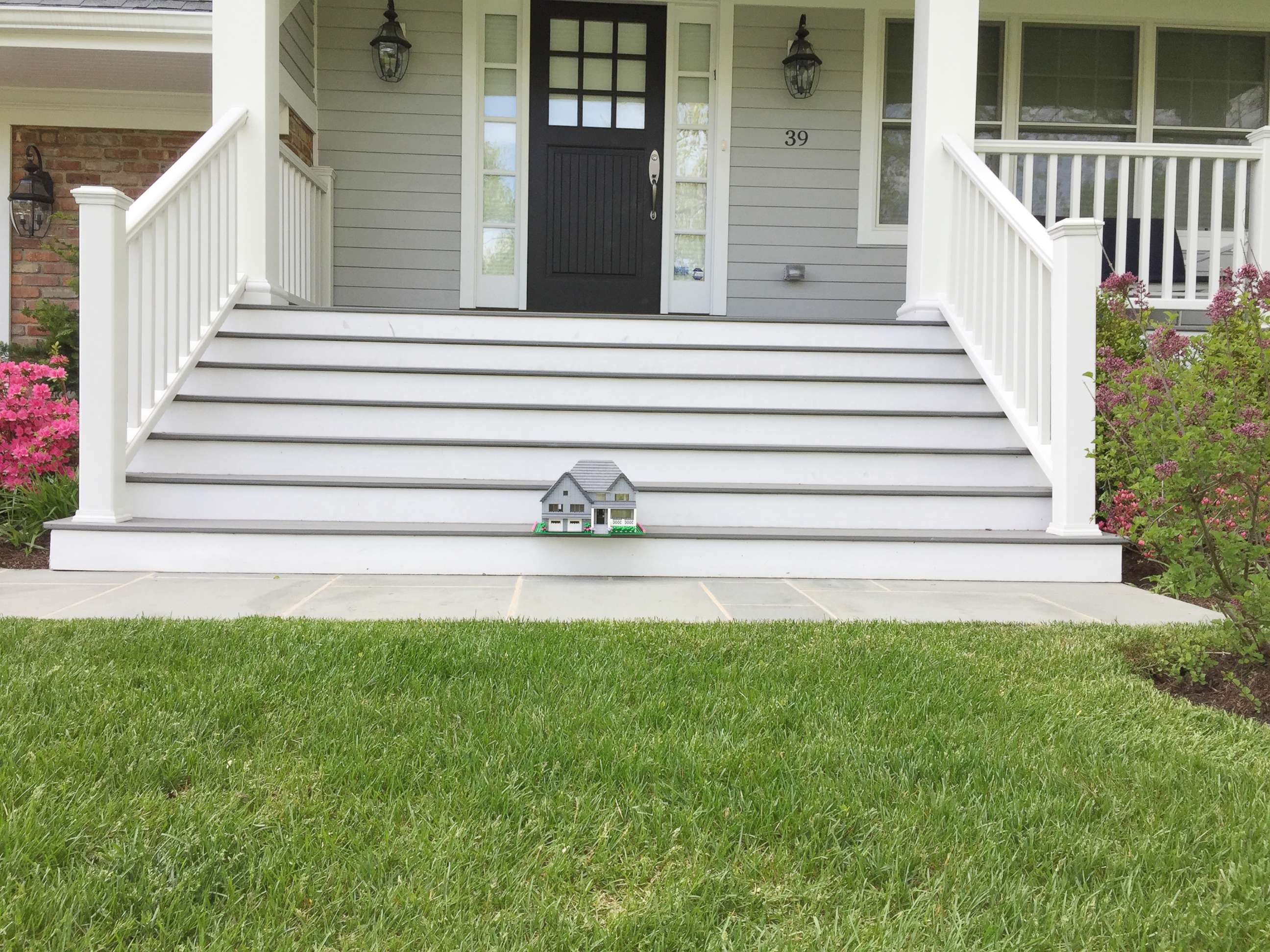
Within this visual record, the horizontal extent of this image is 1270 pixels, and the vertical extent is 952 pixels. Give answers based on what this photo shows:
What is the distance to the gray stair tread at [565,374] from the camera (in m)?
3.81

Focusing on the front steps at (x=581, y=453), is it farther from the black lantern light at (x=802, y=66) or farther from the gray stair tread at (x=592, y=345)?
the black lantern light at (x=802, y=66)

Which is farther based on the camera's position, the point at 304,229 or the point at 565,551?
the point at 304,229

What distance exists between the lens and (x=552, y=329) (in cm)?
419

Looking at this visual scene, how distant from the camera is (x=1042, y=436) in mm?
3443

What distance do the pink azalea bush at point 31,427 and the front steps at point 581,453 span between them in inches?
17.6

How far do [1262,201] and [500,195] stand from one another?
14.8 feet

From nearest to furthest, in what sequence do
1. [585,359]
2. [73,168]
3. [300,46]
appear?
[585,359] < [300,46] < [73,168]

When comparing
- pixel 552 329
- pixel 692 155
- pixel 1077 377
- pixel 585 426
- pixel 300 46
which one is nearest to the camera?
pixel 1077 377

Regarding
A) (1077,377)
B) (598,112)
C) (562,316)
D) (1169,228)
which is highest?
(598,112)

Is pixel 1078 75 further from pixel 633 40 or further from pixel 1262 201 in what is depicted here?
pixel 633 40

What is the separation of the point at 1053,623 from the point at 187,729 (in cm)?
223

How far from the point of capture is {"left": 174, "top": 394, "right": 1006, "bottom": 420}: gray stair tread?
12.0ft

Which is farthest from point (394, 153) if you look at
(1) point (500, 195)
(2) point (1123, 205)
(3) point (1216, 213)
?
(3) point (1216, 213)

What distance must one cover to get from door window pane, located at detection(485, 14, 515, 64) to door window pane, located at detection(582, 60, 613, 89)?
0.49 metres
